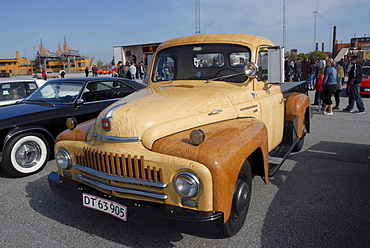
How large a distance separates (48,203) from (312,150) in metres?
4.64

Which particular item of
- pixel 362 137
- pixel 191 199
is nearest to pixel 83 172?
pixel 191 199

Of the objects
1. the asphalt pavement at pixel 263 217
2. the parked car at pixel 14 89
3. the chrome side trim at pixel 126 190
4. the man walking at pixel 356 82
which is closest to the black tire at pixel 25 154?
the asphalt pavement at pixel 263 217

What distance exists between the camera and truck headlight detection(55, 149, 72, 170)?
3.00 metres

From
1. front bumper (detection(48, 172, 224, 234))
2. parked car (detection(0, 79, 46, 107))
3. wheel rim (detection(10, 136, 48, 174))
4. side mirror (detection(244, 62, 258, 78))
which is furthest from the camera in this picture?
parked car (detection(0, 79, 46, 107))

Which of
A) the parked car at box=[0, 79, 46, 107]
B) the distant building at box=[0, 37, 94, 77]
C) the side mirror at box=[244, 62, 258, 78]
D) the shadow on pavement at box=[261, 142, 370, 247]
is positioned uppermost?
the distant building at box=[0, 37, 94, 77]

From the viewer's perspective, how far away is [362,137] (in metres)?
6.49

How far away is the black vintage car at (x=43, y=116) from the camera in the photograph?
15.1ft

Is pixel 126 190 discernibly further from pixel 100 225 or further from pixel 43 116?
pixel 43 116

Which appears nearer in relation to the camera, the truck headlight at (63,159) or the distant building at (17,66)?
the truck headlight at (63,159)

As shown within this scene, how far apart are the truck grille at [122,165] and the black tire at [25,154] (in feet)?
8.22

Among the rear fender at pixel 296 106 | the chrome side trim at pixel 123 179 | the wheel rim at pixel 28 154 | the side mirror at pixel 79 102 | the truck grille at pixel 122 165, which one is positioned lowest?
the wheel rim at pixel 28 154

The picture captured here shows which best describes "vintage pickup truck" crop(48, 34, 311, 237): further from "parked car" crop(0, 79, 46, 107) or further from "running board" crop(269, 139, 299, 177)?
"parked car" crop(0, 79, 46, 107)

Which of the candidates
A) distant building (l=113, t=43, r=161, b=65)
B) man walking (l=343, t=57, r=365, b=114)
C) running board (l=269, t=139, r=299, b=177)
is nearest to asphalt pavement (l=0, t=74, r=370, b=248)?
running board (l=269, t=139, r=299, b=177)

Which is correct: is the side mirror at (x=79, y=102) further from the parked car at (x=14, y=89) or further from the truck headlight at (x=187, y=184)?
the truck headlight at (x=187, y=184)
